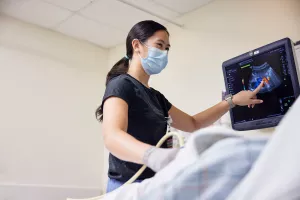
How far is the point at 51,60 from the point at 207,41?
1.36m

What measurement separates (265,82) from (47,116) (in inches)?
70.2

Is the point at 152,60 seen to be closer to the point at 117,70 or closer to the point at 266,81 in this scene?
the point at 117,70

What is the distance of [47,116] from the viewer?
268cm

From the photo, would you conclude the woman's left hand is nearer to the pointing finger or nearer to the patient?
the pointing finger

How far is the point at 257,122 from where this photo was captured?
1.67m

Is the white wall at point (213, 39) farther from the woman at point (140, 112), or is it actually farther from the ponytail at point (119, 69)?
the ponytail at point (119, 69)

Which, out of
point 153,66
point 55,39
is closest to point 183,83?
point 153,66

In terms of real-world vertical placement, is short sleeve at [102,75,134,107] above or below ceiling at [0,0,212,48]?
below

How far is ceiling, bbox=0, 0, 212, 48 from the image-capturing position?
2.49m

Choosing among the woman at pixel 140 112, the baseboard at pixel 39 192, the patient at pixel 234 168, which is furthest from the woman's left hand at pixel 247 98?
the baseboard at pixel 39 192

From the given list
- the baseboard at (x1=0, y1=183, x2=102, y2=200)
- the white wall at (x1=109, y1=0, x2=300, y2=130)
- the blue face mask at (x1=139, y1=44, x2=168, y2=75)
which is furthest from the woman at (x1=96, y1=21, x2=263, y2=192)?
the baseboard at (x1=0, y1=183, x2=102, y2=200)

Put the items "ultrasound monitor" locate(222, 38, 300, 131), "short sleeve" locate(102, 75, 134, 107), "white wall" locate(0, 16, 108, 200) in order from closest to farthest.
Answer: "short sleeve" locate(102, 75, 134, 107) < "ultrasound monitor" locate(222, 38, 300, 131) < "white wall" locate(0, 16, 108, 200)

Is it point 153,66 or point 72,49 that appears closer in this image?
point 153,66

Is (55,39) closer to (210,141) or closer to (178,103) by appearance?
(178,103)
